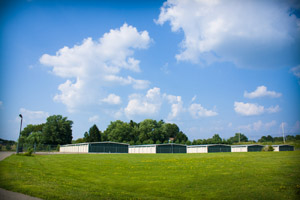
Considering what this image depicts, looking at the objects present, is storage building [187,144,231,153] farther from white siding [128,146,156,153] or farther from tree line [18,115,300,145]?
white siding [128,146,156,153]

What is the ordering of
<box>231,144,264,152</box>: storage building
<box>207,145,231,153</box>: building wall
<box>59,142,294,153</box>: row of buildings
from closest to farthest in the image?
<box>59,142,294,153</box>: row of buildings < <box>207,145,231,153</box>: building wall < <box>231,144,264,152</box>: storage building

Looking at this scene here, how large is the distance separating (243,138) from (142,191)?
197 meters

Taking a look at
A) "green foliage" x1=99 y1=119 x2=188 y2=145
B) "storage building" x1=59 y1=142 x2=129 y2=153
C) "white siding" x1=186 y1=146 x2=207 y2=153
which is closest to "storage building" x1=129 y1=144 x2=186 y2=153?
"white siding" x1=186 y1=146 x2=207 y2=153

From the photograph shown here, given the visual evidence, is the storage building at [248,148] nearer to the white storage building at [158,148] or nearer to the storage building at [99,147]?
the white storage building at [158,148]

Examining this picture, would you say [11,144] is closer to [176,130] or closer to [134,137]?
[134,137]

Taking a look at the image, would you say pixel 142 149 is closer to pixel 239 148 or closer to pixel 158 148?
pixel 158 148

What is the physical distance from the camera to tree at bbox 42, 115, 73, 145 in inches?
4126

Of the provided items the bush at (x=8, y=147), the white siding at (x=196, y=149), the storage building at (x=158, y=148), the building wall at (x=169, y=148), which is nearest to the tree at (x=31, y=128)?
the bush at (x=8, y=147)

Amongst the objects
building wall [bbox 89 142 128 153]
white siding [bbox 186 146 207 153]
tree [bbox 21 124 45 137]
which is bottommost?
white siding [bbox 186 146 207 153]

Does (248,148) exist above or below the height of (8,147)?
below

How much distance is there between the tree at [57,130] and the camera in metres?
105

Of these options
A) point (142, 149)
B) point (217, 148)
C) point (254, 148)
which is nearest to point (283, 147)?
point (254, 148)

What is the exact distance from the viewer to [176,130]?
164m

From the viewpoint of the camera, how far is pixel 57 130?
352 ft
